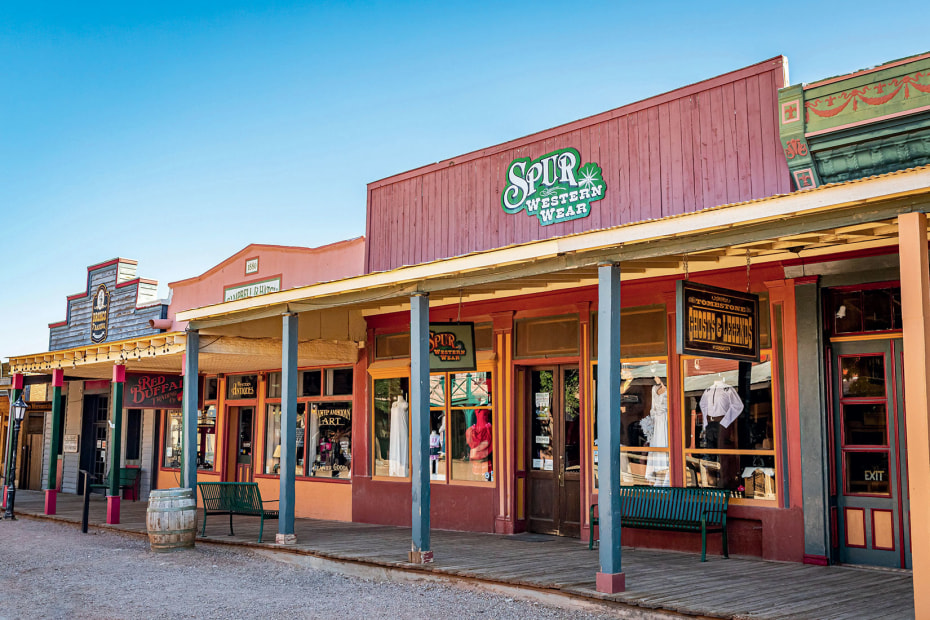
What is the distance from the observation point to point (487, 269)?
26.4ft

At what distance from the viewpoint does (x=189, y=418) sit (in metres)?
11.3

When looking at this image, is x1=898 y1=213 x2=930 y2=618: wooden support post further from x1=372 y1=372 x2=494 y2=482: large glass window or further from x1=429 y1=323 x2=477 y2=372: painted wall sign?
x1=372 y1=372 x2=494 y2=482: large glass window

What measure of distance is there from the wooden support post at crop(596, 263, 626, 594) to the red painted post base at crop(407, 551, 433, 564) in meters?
2.23

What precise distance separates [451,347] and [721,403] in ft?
10.4

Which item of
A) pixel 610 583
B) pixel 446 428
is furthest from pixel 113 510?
pixel 610 583

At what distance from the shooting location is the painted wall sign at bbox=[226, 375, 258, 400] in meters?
15.6

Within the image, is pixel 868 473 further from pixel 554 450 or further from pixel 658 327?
pixel 554 450

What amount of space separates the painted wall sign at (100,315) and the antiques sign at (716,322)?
16.9 meters

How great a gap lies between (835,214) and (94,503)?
15863 millimetres

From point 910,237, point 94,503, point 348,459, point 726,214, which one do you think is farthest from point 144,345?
point 910,237

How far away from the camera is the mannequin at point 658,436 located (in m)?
9.41

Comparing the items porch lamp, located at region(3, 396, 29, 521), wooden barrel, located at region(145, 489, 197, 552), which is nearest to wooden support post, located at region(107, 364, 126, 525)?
porch lamp, located at region(3, 396, 29, 521)

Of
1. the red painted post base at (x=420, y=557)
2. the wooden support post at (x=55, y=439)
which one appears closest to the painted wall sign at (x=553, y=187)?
the red painted post base at (x=420, y=557)

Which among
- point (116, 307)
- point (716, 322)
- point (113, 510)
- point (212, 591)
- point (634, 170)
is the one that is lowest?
point (212, 591)
